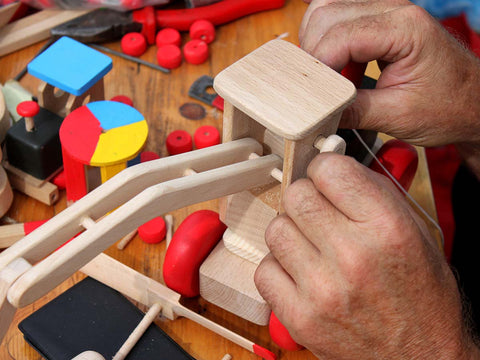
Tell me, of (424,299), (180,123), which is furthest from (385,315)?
(180,123)

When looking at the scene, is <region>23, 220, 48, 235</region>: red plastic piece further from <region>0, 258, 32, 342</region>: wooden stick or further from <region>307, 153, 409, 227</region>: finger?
<region>307, 153, 409, 227</region>: finger

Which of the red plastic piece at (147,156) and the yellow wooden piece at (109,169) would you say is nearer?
the yellow wooden piece at (109,169)

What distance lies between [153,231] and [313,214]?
46 centimetres

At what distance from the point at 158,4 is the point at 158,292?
0.85m

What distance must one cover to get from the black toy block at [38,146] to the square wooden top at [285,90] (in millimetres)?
500

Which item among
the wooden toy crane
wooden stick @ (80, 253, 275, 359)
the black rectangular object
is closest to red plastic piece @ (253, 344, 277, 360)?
wooden stick @ (80, 253, 275, 359)

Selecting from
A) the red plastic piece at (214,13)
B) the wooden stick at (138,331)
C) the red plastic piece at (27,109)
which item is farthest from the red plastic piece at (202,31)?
the wooden stick at (138,331)

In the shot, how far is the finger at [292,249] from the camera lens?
2.26 ft

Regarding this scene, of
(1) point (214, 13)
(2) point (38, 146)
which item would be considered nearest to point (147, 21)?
(1) point (214, 13)

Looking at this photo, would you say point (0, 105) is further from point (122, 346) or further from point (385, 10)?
point (385, 10)

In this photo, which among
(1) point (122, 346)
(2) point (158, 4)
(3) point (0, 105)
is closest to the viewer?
(1) point (122, 346)

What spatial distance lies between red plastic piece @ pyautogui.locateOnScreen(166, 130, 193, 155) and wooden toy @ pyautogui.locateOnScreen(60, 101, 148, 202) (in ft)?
0.48

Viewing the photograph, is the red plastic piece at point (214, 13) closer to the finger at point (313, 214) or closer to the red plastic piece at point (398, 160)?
the red plastic piece at point (398, 160)

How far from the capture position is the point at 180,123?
4.18 ft
